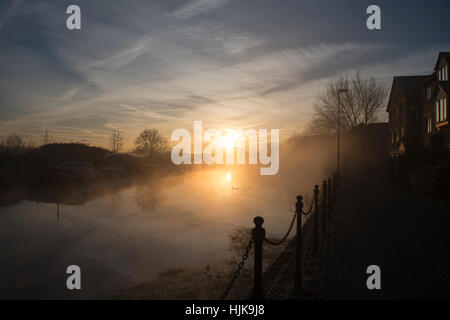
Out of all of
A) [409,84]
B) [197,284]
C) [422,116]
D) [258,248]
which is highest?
[409,84]

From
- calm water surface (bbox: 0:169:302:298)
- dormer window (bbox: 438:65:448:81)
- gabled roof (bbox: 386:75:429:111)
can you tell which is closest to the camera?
calm water surface (bbox: 0:169:302:298)

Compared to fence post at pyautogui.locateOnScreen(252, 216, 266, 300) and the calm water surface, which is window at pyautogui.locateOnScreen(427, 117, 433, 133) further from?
fence post at pyautogui.locateOnScreen(252, 216, 266, 300)

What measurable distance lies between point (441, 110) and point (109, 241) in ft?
93.8

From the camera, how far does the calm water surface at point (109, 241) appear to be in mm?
7082

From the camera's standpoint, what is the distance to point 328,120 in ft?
163

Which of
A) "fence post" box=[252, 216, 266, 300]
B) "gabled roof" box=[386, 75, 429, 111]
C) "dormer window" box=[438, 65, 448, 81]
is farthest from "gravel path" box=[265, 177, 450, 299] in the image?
"gabled roof" box=[386, 75, 429, 111]

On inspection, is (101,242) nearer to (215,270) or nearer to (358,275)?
(215,270)

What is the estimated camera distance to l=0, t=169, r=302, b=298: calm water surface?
708 cm

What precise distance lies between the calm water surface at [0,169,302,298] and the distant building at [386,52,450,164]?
1680 cm

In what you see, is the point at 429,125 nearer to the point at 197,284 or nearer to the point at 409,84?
the point at 409,84

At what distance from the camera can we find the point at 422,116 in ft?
103

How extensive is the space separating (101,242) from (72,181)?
2634 centimetres

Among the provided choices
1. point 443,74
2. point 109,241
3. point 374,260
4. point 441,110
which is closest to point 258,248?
point 374,260
